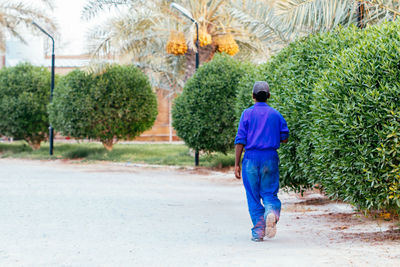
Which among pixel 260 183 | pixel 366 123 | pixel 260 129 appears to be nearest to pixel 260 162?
pixel 260 183

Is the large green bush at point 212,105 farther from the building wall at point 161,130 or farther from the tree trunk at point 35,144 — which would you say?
the building wall at point 161,130

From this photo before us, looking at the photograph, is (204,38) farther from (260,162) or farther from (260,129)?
(260,162)

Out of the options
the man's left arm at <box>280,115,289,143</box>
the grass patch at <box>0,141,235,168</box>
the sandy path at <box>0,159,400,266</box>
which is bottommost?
the sandy path at <box>0,159,400,266</box>

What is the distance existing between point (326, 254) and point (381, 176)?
42.6 inches

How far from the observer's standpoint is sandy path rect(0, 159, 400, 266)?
18.3 ft

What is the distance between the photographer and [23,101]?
2584 cm

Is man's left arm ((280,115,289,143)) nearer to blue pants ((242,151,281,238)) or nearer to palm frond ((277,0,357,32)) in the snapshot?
blue pants ((242,151,281,238))

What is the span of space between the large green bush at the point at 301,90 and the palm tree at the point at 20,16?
19.6 m

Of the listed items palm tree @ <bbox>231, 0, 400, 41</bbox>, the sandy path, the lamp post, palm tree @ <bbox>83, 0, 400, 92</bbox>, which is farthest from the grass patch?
the lamp post

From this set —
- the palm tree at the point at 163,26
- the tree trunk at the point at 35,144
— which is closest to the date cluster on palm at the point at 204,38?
the palm tree at the point at 163,26

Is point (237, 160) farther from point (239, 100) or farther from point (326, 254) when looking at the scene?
point (239, 100)

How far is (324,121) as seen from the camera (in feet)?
22.4

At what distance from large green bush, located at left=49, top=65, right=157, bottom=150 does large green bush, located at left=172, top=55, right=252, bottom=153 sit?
219 inches

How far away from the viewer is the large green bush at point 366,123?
19.8 ft
